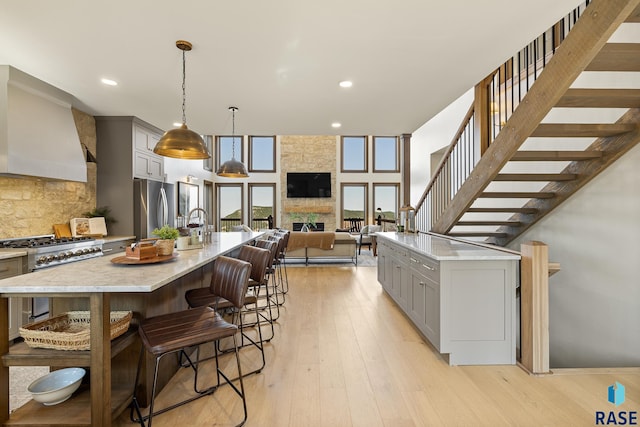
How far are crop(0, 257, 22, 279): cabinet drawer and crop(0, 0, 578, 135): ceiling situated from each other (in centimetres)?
198

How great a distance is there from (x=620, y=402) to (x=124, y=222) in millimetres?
6008

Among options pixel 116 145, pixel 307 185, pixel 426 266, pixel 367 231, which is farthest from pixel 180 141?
pixel 307 185

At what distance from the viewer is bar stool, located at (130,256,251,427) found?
1.67m

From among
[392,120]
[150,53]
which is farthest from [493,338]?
[150,53]

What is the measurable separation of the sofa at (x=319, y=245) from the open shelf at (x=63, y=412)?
516cm

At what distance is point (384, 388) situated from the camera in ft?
7.30

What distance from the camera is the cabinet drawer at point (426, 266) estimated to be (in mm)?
2660

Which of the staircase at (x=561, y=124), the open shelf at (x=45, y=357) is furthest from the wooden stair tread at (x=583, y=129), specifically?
the open shelf at (x=45, y=357)

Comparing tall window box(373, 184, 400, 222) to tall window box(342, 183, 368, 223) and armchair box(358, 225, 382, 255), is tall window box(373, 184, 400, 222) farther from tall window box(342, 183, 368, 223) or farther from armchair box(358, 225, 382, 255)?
armchair box(358, 225, 382, 255)

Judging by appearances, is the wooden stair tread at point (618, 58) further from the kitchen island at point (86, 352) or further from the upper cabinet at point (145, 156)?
the upper cabinet at point (145, 156)

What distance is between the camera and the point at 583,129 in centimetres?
260

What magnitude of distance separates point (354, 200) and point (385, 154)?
210 centimetres

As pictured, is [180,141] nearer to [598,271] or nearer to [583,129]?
[583,129]

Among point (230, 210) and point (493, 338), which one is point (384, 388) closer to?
point (493, 338)
